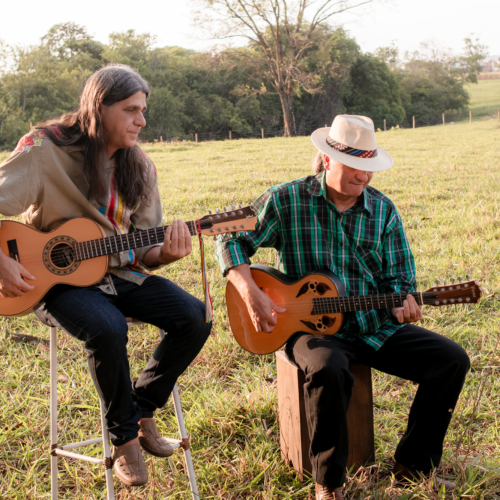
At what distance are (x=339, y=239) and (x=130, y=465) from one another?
1512 millimetres

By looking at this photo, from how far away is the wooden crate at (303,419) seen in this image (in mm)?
2492

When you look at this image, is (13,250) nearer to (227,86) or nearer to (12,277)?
(12,277)

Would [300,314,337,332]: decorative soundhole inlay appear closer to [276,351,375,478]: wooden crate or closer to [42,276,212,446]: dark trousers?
[276,351,375,478]: wooden crate

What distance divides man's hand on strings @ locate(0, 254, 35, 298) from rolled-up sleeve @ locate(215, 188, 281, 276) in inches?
39.1

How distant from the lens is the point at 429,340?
8.23ft

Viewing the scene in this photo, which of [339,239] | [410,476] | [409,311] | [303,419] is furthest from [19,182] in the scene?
[410,476]

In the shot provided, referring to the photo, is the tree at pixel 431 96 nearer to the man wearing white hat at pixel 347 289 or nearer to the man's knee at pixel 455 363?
the man wearing white hat at pixel 347 289

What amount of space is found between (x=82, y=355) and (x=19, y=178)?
5.87ft

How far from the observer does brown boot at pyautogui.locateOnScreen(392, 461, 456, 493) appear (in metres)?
2.39

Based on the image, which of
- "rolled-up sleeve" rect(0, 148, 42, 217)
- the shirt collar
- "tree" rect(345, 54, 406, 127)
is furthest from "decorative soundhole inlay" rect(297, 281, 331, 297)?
"tree" rect(345, 54, 406, 127)

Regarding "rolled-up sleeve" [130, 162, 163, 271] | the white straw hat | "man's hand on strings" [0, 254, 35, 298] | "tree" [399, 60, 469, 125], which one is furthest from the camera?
"tree" [399, 60, 469, 125]

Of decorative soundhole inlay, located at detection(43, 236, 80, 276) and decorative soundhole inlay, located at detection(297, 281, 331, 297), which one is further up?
decorative soundhole inlay, located at detection(43, 236, 80, 276)

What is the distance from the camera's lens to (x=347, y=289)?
8.98ft

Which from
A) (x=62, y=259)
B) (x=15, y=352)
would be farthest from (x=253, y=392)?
(x=15, y=352)
